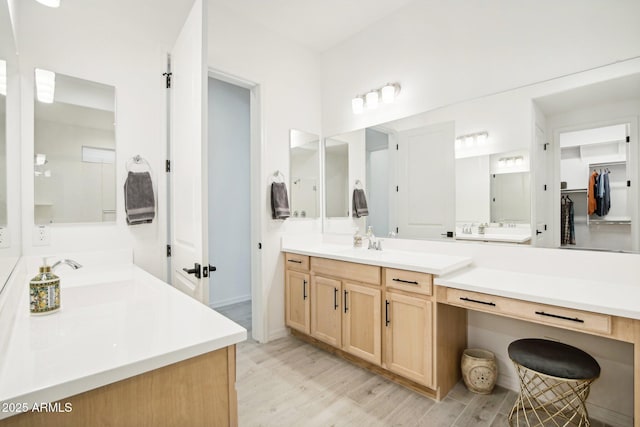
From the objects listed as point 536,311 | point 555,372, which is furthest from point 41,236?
point 555,372

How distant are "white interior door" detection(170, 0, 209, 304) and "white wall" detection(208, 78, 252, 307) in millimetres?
1775

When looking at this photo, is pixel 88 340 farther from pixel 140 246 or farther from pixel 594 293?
pixel 594 293

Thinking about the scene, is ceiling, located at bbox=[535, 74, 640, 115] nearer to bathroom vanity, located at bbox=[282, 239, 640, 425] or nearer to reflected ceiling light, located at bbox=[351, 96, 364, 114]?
bathroom vanity, located at bbox=[282, 239, 640, 425]

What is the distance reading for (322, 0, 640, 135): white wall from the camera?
1.75 meters

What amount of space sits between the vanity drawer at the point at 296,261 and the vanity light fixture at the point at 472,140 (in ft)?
5.14

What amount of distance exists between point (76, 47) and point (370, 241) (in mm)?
2513

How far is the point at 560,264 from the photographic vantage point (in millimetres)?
1874

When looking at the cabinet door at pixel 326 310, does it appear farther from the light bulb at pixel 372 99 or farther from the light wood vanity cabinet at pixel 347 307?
the light bulb at pixel 372 99

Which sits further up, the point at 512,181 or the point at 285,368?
the point at 512,181

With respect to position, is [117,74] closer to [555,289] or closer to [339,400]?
[339,400]

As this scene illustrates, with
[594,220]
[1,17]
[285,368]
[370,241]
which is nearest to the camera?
[1,17]

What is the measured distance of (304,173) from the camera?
10.5 feet

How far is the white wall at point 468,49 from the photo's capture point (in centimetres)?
175

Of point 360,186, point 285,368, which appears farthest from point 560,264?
point 285,368
